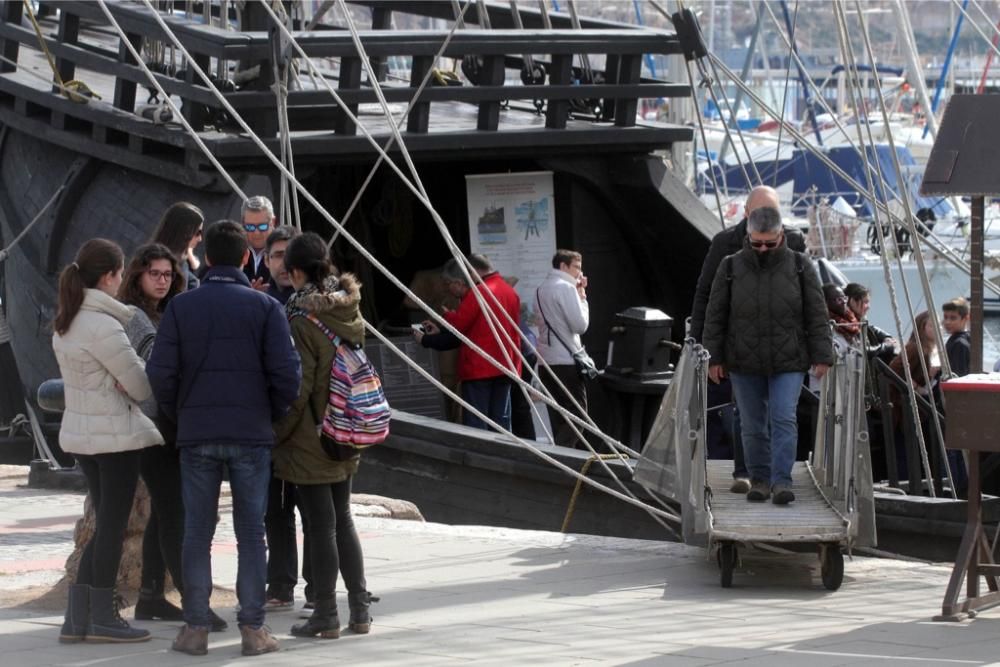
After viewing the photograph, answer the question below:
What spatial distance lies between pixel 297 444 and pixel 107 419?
0.68 m

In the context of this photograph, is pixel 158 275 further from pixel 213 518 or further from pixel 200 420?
pixel 213 518

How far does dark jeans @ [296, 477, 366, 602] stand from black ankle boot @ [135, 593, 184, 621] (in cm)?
66

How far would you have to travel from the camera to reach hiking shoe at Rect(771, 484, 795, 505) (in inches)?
317

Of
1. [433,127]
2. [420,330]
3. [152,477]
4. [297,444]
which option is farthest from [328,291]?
[433,127]

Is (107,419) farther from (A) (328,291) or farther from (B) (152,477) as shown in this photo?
(A) (328,291)

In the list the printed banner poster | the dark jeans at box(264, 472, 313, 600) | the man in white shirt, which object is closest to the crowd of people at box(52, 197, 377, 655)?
the dark jeans at box(264, 472, 313, 600)

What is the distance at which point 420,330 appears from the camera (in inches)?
440

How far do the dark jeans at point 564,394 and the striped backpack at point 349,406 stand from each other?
16.1 feet

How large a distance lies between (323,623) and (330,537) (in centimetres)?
31

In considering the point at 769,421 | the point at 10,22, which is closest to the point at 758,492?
the point at 769,421

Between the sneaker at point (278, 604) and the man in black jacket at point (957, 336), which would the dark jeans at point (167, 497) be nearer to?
the sneaker at point (278, 604)

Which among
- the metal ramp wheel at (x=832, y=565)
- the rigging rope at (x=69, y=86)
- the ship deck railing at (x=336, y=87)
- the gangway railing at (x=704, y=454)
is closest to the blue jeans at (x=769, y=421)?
the gangway railing at (x=704, y=454)

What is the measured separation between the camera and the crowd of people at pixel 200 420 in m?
6.07

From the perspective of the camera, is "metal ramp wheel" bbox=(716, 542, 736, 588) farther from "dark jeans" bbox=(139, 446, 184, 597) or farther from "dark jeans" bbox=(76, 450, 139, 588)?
"dark jeans" bbox=(76, 450, 139, 588)
